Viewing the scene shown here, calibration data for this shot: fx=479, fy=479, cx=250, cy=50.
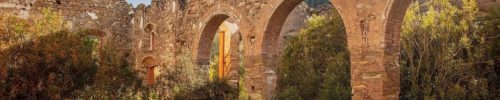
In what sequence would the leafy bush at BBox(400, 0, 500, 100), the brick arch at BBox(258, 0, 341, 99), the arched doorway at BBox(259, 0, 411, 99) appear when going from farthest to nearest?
the brick arch at BBox(258, 0, 341, 99) → the leafy bush at BBox(400, 0, 500, 100) → the arched doorway at BBox(259, 0, 411, 99)

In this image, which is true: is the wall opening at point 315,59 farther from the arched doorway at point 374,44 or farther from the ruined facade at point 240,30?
the arched doorway at point 374,44

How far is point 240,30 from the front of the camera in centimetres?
1038

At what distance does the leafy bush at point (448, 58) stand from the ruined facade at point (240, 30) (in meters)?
1.42

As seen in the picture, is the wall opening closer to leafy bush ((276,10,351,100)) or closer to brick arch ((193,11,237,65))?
leafy bush ((276,10,351,100))

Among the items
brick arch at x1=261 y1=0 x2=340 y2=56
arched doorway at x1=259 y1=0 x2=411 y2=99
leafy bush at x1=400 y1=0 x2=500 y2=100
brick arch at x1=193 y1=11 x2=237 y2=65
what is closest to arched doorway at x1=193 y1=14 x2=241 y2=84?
brick arch at x1=193 y1=11 x2=237 y2=65

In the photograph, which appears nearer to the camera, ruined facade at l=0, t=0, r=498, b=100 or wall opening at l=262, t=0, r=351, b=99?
ruined facade at l=0, t=0, r=498, b=100

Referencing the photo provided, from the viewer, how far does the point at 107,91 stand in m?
8.26

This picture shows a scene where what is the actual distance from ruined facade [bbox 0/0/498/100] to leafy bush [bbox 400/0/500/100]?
1.42 m

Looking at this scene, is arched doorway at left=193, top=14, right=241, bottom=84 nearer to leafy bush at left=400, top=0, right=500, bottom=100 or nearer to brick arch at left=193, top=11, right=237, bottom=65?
brick arch at left=193, top=11, right=237, bottom=65

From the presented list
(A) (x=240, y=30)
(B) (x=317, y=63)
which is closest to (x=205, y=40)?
(A) (x=240, y=30)

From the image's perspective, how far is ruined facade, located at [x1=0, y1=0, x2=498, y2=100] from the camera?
7.07 metres

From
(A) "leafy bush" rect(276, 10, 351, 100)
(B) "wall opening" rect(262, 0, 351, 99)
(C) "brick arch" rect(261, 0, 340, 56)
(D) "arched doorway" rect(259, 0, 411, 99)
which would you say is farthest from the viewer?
(B) "wall opening" rect(262, 0, 351, 99)

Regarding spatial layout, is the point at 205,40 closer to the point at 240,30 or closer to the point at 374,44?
the point at 240,30

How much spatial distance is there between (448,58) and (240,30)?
13.8 ft
